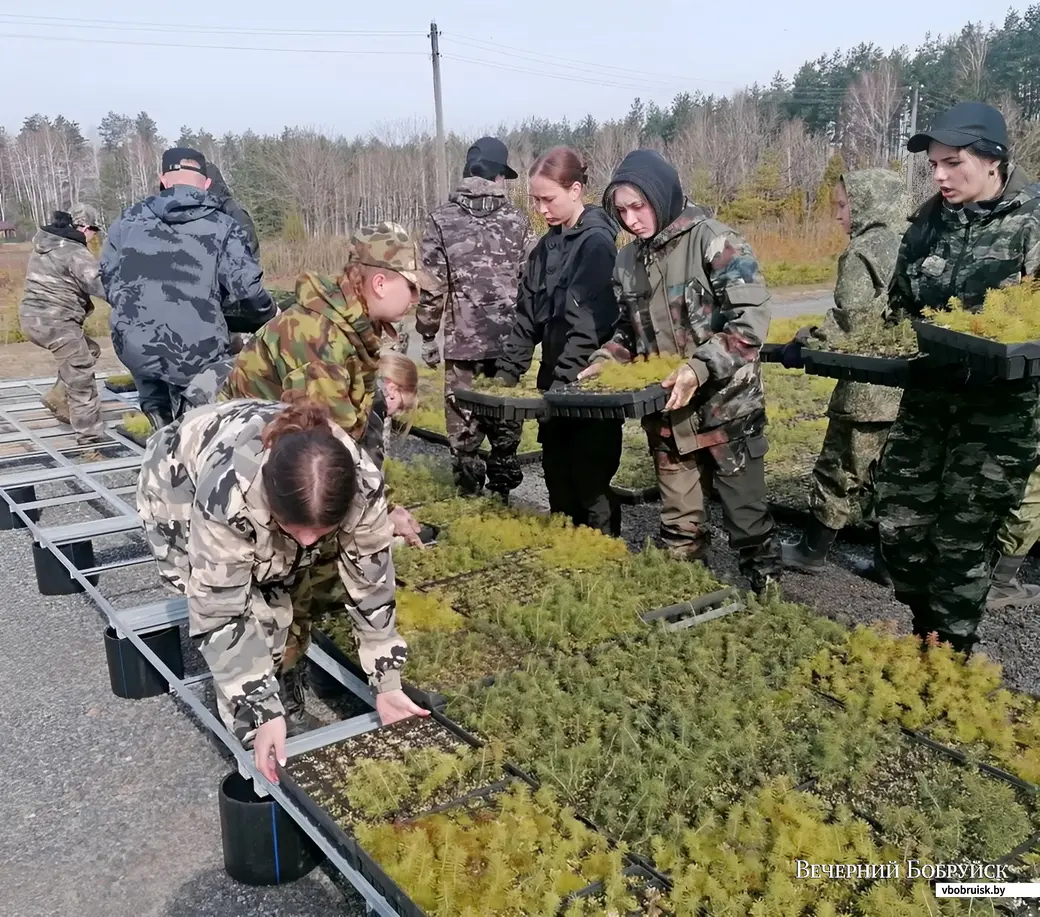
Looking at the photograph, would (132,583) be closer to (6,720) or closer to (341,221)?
(6,720)

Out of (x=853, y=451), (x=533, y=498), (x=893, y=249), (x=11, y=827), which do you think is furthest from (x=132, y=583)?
(x=893, y=249)

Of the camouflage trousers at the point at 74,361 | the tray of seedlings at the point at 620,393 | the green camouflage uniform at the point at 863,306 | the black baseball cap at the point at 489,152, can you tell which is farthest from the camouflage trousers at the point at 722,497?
the camouflage trousers at the point at 74,361

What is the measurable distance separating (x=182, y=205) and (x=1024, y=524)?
14.3 ft

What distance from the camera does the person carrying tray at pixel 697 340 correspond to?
3445 mm

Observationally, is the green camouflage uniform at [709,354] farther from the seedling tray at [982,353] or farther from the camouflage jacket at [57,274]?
the camouflage jacket at [57,274]

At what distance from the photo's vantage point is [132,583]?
16.1 feet

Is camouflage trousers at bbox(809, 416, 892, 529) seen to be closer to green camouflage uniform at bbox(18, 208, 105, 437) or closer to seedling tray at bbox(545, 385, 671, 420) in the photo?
seedling tray at bbox(545, 385, 671, 420)

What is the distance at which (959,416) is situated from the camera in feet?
10.3

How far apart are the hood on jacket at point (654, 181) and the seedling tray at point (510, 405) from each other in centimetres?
87

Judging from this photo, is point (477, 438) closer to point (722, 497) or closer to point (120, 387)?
point (722, 497)

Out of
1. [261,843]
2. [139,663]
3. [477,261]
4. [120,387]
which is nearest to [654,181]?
[477,261]

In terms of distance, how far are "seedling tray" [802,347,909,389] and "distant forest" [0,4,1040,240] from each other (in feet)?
67.8

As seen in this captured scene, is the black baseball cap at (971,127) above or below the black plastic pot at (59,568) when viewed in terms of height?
above

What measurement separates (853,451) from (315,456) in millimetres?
3072
